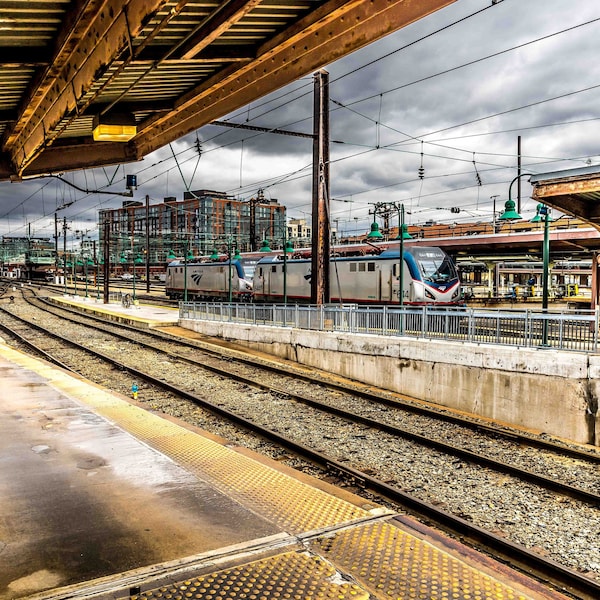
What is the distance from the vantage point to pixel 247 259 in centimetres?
3922

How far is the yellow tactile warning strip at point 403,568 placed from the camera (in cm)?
340

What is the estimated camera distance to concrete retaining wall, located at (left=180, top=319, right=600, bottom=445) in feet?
36.7

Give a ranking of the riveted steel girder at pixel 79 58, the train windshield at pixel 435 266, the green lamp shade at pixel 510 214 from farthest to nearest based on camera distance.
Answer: the train windshield at pixel 435 266 → the green lamp shade at pixel 510 214 → the riveted steel girder at pixel 79 58

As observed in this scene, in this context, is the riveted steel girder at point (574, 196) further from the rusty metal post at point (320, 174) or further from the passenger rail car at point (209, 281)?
the passenger rail car at point (209, 281)

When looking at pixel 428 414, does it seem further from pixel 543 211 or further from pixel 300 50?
pixel 543 211

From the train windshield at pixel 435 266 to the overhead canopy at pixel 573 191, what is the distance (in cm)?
745

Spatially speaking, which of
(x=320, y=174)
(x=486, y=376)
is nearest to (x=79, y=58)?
(x=486, y=376)

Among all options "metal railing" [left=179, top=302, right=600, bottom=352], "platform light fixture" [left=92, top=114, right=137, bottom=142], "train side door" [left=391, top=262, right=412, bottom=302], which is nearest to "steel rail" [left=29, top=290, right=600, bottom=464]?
"metal railing" [left=179, top=302, right=600, bottom=352]

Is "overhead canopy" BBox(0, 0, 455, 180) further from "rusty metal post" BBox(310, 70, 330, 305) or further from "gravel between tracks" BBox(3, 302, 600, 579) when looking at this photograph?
"rusty metal post" BBox(310, 70, 330, 305)

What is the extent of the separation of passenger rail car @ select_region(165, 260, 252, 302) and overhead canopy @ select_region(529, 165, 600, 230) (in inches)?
951

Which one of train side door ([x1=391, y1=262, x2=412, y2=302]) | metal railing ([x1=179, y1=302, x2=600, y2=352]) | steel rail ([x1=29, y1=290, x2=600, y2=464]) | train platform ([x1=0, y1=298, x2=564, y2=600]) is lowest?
steel rail ([x1=29, y1=290, x2=600, y2=464])

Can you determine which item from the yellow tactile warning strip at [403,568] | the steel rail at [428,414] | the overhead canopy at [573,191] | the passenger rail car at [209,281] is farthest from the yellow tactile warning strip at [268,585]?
the passenger rail car at [209,281]

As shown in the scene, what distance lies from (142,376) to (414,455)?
9.16 m

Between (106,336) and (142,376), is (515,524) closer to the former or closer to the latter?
(142,376)
